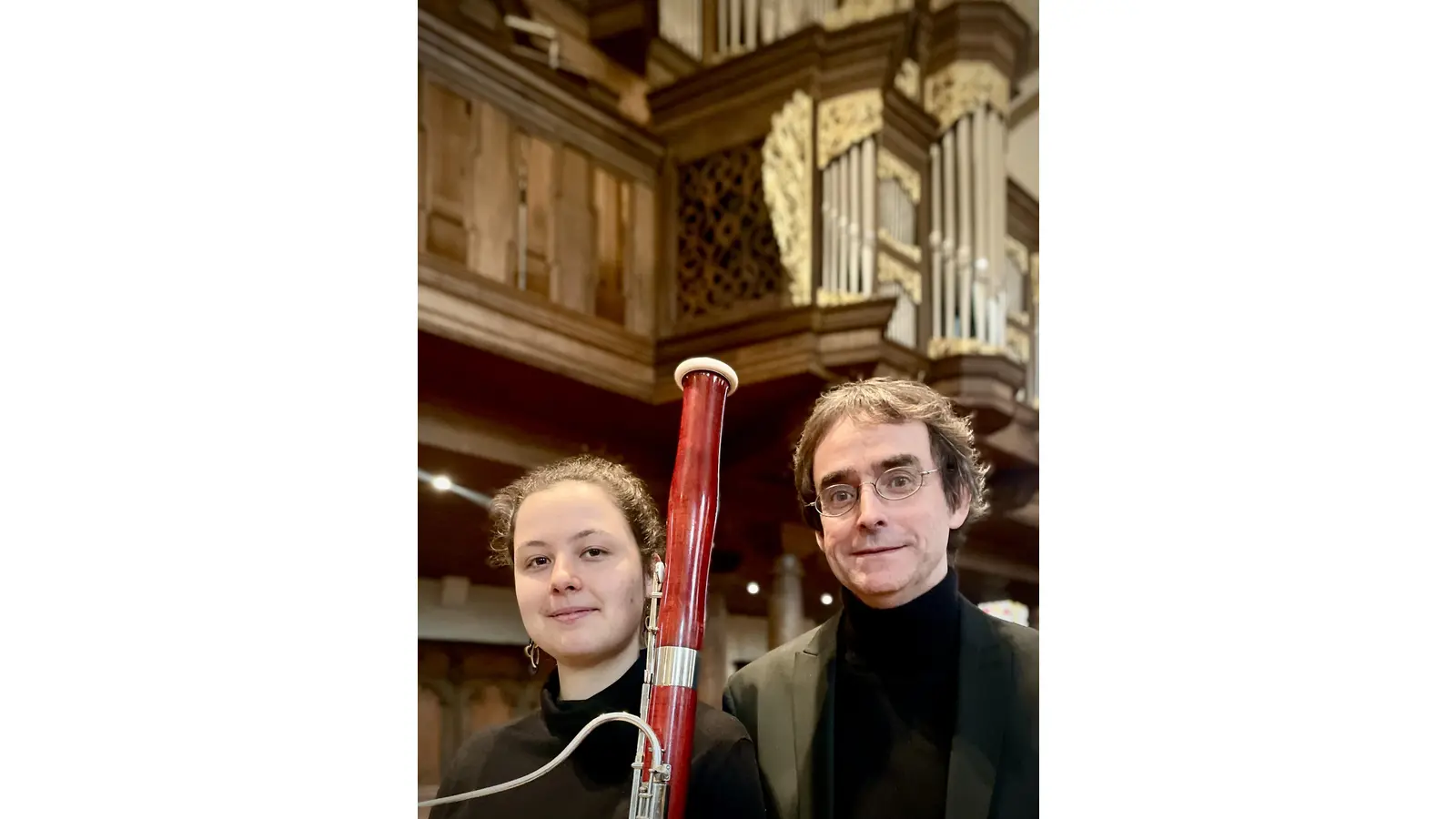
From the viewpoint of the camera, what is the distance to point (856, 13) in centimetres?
134

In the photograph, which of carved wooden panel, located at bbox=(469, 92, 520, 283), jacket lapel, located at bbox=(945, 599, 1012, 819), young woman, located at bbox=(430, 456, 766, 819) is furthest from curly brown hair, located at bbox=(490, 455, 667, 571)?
jacket lapel, located at bbox=(945, 599, 1012, 819)

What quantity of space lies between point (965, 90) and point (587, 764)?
2.86ft

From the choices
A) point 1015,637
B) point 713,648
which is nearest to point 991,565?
point 1015,637

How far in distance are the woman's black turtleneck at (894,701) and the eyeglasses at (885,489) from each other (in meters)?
0.10

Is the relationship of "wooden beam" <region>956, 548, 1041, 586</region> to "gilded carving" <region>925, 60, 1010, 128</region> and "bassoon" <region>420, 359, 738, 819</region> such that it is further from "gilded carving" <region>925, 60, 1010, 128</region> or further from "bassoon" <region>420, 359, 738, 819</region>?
"gilded carving" <region>925, 60, 1010, 128</region>

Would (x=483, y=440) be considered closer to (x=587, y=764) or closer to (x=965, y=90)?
(x=587, y=764)

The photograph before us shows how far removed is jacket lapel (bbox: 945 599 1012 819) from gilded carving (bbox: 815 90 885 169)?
0.54 metres

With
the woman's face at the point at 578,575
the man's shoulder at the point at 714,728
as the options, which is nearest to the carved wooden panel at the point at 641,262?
→ the woman's face at the point at 578,575
